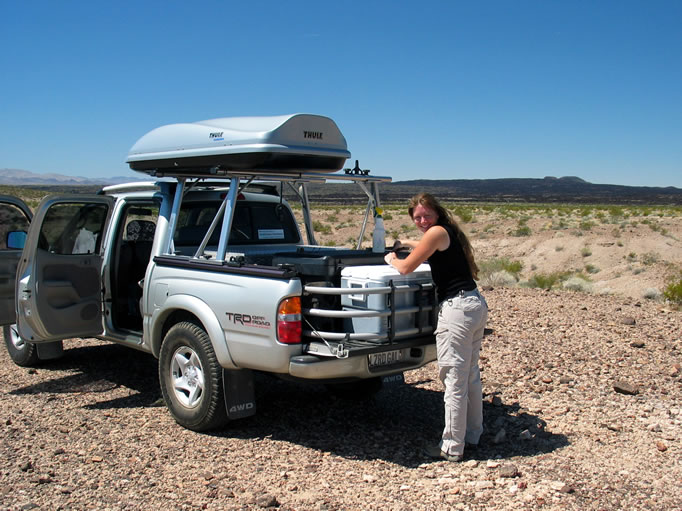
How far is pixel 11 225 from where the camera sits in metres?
7.37

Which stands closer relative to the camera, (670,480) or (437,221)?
(670,480)

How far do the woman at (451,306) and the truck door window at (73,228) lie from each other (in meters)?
3.38

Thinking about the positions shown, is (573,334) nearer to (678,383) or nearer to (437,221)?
(678,383)

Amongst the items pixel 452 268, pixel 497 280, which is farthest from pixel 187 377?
pixel 497 280

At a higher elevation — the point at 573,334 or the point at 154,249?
the point at 154,249

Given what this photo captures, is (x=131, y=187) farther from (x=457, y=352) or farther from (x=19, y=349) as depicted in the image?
(x=457, y=352)

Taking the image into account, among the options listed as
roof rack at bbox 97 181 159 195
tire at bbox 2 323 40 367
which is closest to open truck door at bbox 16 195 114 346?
roof rack at bbox 97 181 159 195

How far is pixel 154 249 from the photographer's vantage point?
599 centimetres

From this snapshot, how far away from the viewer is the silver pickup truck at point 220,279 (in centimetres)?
483

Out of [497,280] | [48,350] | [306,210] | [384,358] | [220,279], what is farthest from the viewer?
[497,280]

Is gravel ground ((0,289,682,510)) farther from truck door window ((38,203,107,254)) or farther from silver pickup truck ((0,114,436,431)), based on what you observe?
truck door window ((38,203,107,254))

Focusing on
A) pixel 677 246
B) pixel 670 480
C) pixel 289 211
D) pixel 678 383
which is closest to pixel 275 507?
pixel 670 480

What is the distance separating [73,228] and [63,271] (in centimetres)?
49

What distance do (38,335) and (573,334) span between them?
6.13 meters
